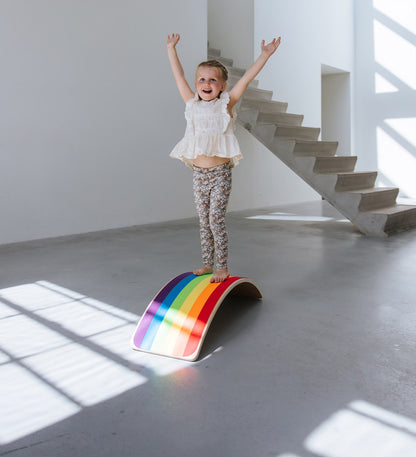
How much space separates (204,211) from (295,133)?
366cm

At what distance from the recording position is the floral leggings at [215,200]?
2.57 m

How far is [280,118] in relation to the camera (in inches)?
248

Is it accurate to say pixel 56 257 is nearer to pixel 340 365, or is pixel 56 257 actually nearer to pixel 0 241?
pixel 0 241

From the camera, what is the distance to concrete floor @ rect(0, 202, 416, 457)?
1.41 m

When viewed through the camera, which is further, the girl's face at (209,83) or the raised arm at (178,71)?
the raised arm at (178,71)

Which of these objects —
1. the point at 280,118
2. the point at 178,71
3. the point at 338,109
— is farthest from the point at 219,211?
the point at 338,109

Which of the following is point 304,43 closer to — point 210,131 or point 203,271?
point 210,131

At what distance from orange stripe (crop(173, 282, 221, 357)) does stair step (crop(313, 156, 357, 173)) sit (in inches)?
132

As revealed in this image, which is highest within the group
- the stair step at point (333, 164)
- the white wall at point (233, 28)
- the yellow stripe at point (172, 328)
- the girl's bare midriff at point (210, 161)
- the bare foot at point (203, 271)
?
the white wall at point (233, 28)

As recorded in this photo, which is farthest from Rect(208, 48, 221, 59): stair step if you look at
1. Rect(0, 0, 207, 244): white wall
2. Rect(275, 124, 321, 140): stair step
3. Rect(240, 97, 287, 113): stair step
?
Rect(275, 124, 321, 140): stair step

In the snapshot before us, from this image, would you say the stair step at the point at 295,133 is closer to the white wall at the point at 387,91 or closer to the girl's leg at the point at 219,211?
the girl's leg at the point at 219,211

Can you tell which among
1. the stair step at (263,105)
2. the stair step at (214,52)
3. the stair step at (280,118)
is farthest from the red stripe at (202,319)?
the stair step at (214,52)

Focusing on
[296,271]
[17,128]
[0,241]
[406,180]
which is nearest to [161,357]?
[296,271]

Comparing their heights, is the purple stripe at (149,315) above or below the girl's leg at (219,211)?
below
